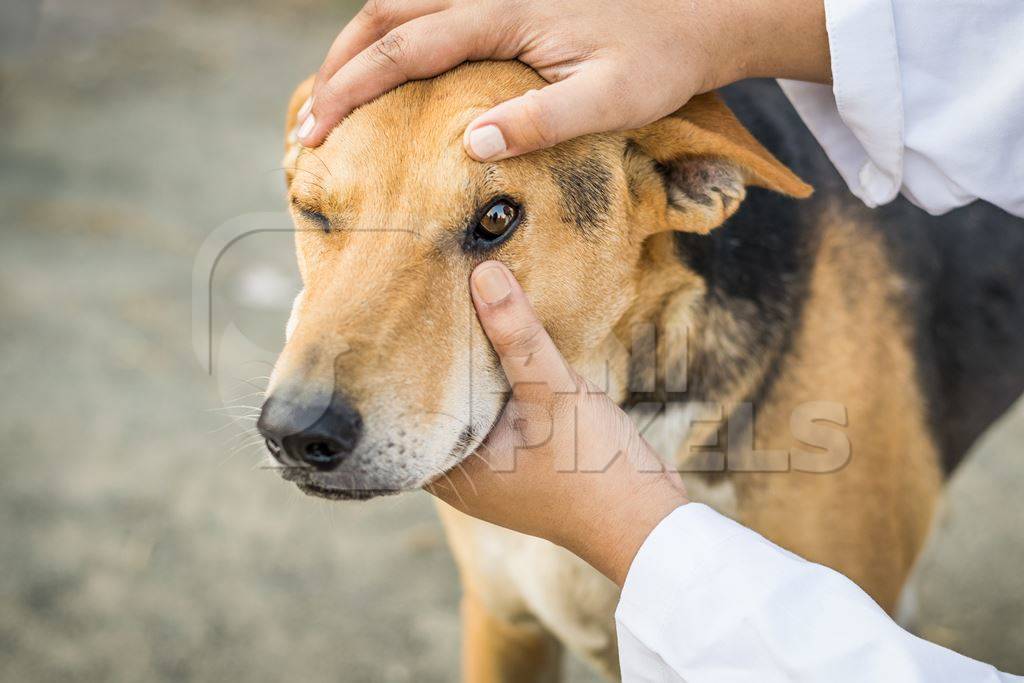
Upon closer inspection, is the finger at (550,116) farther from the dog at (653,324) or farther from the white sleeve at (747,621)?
the white sleeve at (747,621)

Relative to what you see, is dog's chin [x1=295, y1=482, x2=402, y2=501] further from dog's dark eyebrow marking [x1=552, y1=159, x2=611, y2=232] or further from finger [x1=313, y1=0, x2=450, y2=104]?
finger [x1=313, y1=0, x2=450, y2=104]

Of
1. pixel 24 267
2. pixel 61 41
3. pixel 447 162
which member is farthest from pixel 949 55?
pixel 61 41

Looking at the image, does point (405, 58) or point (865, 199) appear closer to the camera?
point (405, 58)

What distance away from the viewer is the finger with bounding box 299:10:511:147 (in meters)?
1.98

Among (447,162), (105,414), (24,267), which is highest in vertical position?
(447,162)

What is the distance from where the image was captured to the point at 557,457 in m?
1.98

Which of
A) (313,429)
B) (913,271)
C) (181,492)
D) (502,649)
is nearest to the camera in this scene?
(313,429)

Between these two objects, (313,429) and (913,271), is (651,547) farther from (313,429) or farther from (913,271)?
(913,271)

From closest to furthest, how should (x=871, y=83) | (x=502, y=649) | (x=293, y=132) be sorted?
(x=871, y=83), (x=293, y=132), (x=502, y=649)

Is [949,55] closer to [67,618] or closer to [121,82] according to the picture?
[67,618]

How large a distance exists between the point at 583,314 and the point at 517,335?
32 cm

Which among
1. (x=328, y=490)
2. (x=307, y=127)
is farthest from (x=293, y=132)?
(x=328, y=490)

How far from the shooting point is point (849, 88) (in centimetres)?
202

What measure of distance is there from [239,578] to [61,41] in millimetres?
5972
